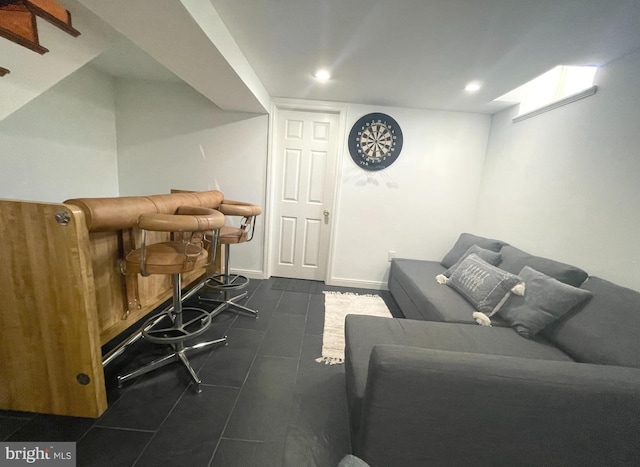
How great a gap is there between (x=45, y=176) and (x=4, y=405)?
198cm

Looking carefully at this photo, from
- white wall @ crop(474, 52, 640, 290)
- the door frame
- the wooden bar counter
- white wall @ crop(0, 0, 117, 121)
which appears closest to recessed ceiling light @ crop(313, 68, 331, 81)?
the door frame

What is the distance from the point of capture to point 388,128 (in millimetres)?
2699

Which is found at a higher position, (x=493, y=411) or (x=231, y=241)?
(x=231, y=241)

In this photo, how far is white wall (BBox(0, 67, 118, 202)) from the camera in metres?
1.96

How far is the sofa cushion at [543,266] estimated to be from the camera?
1.45 meters

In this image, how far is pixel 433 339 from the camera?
129 cm

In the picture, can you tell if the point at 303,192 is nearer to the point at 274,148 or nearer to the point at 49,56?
the point at 274,148

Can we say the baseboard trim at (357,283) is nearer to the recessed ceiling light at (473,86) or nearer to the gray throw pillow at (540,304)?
the gray throw pillow at (540,304)

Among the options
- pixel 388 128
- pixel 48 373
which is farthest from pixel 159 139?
pixel 388 128

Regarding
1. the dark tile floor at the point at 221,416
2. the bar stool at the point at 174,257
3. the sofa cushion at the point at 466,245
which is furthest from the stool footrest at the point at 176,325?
the sofa cushion at the point at 466,245

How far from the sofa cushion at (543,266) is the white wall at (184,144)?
99.3 inches

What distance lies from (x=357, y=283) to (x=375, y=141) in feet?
5.78

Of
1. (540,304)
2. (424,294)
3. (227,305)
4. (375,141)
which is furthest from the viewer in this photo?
(375,141)

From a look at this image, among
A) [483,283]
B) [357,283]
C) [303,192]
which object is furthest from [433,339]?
[303,192]
